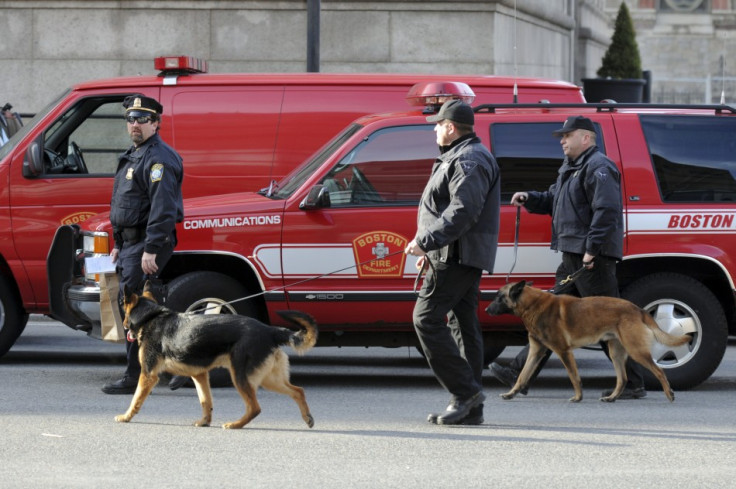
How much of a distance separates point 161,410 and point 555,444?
244 centimetres

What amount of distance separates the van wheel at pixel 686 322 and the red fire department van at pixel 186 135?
1.92 metres

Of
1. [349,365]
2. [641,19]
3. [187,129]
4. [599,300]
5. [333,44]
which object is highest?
[641,19]

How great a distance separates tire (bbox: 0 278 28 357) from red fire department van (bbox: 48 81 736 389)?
90cm

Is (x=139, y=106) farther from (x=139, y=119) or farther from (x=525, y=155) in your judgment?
(x=525, y=155)

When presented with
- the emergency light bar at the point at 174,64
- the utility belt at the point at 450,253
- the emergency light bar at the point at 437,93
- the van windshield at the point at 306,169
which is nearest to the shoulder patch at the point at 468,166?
the utility belt at the point at 450,253

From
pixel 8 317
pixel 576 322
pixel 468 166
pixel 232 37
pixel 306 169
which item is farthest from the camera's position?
pixel 232 37

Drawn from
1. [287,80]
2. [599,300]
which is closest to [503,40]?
[287,80]

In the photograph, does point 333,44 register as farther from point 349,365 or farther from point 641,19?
point 641,19

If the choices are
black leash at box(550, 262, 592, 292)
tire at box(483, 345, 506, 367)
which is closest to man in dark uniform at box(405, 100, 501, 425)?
black leash at box(550, 262, 592, 292)

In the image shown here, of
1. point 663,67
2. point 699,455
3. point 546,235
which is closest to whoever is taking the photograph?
point 699,455

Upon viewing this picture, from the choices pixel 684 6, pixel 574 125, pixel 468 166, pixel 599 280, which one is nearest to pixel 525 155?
pixel 574 125

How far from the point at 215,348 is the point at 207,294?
4.86 feet

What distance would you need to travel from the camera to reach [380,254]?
29.5ft

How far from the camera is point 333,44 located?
19.2 meters
